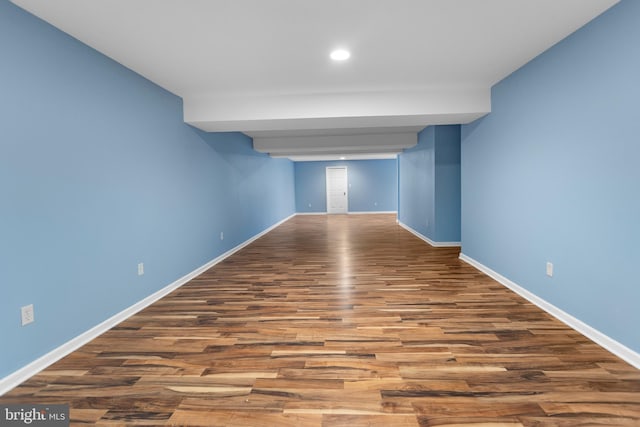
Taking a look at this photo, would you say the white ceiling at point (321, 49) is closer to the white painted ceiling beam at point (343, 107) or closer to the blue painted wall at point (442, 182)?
the white painted ceiling beam at point (343, 107)

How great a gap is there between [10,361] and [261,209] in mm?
6142

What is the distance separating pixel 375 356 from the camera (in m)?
2.13

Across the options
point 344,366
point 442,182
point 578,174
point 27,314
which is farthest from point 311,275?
point 442,182

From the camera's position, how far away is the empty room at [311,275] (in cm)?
179

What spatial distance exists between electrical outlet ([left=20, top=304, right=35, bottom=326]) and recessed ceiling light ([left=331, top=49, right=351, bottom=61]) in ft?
9.67

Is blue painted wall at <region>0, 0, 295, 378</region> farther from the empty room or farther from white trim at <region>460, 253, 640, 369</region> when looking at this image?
white trim at <region>460, 253, 640, 369</region>

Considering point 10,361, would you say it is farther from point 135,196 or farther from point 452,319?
point 452,319

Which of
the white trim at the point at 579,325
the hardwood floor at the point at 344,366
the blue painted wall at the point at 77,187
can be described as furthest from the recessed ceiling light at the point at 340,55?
the white trim at the point at 579,325

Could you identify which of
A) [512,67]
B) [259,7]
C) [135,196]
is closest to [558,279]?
[512,67]

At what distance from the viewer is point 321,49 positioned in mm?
2631

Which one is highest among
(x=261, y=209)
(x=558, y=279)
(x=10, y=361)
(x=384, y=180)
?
(x=384, y=180)

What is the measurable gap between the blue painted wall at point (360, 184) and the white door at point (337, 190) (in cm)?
17

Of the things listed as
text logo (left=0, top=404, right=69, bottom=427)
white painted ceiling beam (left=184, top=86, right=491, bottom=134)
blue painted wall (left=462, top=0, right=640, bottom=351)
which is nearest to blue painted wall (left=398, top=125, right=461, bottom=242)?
white painted ceiling beam (left=184, top=86, right=491, bottom=134)

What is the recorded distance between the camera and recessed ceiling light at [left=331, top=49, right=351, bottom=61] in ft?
8.77
